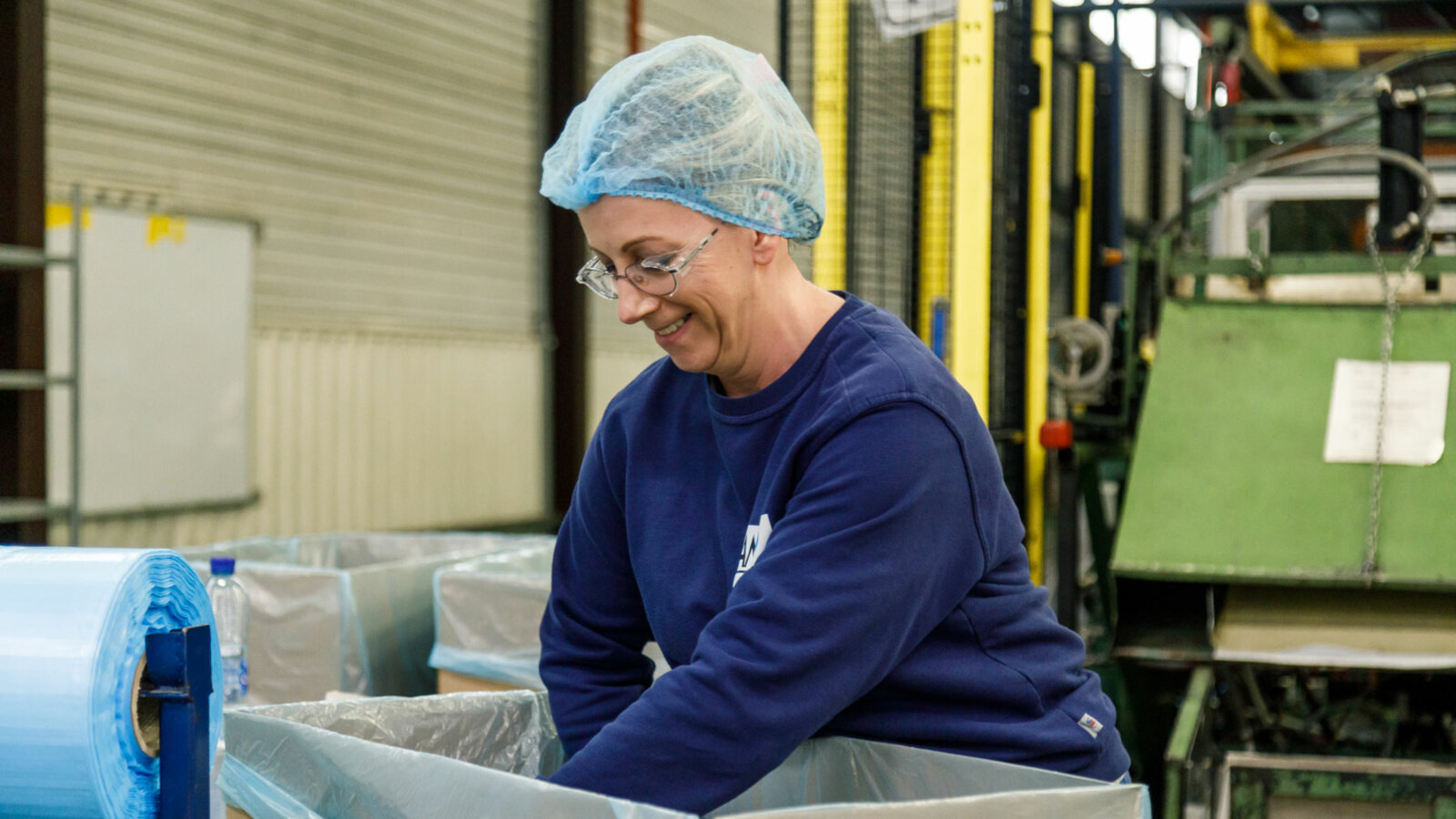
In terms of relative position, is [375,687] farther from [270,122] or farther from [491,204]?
[491,204]

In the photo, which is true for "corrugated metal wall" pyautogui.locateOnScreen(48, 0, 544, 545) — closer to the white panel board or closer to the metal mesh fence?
the white panel board

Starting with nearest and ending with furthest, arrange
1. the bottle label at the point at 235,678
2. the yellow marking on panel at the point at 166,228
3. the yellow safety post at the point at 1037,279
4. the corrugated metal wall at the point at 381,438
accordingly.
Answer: the bottle label at the point at 235,678 < the yellow safety post at the point at 1037,279 < the yellow marking on panel at the point at 166,228 < the corrugated metal wall at the point at 381,438

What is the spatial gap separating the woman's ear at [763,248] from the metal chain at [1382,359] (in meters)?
1.98

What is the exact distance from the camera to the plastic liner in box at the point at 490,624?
256 centimetres

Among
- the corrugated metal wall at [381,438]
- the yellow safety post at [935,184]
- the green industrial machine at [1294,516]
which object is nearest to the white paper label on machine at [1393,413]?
the green industrial machine at [1294,516]

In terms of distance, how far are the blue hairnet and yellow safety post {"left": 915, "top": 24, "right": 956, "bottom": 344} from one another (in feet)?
6.83

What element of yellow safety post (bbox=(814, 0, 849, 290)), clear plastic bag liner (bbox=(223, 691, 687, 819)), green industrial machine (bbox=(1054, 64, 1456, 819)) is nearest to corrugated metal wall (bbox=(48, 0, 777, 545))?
yellow safety post (bbox=(814, 0, 849, 290))

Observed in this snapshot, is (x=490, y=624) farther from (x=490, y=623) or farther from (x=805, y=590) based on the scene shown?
(x=805, y=590)

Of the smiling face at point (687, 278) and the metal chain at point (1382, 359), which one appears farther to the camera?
the metal chain at point (1382, 359)

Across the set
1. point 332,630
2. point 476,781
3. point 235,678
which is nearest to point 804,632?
point 476,781

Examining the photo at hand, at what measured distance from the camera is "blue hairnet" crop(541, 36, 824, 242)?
1.36 m

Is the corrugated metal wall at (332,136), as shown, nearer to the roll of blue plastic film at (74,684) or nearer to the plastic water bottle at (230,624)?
the plastic water bottle at (230,624)

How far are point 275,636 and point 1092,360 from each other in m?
2.57

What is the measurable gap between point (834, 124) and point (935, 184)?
32 centimetres
